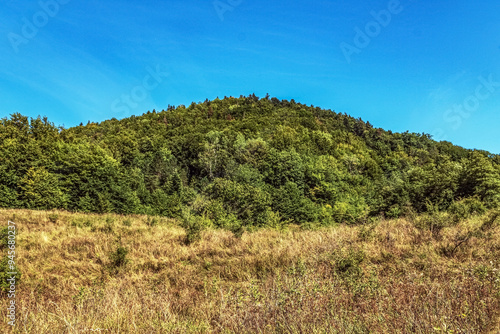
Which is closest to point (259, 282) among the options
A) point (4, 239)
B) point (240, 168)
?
point (4, 239)

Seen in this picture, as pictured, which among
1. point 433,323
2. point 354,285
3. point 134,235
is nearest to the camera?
point 433,323

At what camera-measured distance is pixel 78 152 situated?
43688 millimetres

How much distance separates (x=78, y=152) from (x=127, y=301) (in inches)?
1921

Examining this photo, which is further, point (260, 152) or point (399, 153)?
point (399, 153)

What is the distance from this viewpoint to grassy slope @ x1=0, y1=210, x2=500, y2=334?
311cm

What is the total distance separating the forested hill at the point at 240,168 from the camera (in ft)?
103

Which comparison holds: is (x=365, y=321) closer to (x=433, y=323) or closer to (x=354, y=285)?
(x=433, y=323)

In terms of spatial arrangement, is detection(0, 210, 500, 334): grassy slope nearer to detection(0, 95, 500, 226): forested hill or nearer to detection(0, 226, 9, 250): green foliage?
detection(0, 226, 9, 250): green foliage

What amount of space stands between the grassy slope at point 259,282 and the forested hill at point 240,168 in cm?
705

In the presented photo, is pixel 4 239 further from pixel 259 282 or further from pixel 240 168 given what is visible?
pixel 240 168

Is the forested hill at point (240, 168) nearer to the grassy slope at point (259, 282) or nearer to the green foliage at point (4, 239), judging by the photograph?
the grassy slope at point (259, 282)

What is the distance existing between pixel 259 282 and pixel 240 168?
51144mm

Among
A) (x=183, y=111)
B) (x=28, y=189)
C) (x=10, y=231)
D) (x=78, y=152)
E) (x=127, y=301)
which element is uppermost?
(x=183, y=111)

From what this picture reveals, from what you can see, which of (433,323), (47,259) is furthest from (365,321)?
(47,259)
